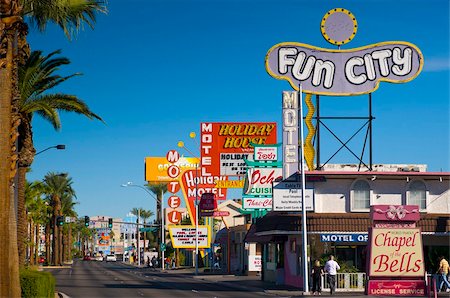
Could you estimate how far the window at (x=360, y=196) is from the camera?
45906mm

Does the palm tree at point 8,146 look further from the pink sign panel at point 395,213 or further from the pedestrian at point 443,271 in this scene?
the pedestrian at point 443,271

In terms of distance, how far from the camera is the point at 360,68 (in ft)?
161

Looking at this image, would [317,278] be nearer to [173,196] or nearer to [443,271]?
[443,271]

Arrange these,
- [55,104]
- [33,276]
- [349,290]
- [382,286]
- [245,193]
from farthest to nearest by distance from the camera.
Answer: [245,193] → [349,290] → [382,286] → [55,104] → [33,276]

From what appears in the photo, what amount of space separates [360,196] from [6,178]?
28.5 m

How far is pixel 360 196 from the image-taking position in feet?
151

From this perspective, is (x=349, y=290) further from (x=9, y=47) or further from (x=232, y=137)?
(x=232, y=137)

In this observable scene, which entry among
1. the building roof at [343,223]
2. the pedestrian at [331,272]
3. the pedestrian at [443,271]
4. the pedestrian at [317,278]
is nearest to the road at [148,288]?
the pedestrian at [317,278]

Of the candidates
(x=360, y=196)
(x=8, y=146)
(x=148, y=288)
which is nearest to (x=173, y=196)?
(x=148, y=288)

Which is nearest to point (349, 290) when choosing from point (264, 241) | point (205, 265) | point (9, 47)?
point (264, 241)

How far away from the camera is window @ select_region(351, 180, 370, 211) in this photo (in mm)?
45906

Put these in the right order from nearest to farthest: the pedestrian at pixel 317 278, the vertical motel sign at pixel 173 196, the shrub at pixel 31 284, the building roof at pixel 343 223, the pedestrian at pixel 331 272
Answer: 1. the shrub at pixel 31 284
2. the pedestrian at pixel 331 272
3. the pedestrian at pixel 317 278
4. the building roof at pixel 343 223
5. the vertical motel sign at pixel 173 196

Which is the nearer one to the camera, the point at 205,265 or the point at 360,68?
the point at 360,68

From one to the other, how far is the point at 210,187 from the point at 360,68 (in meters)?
41.4
